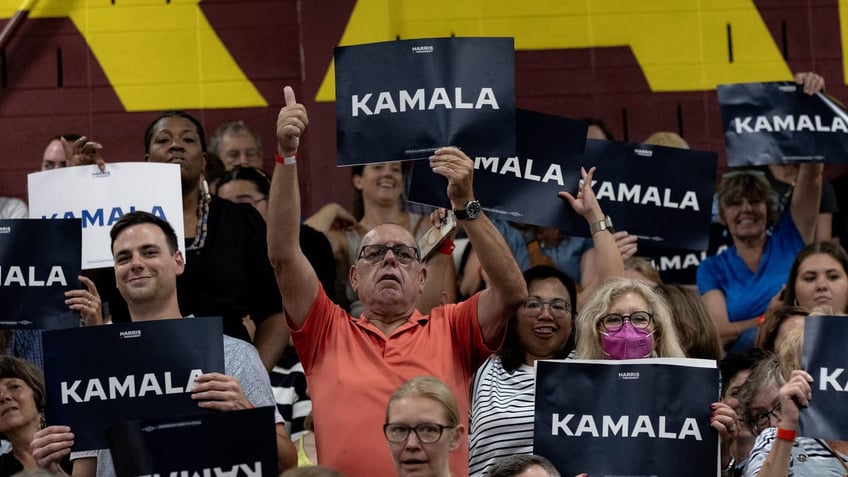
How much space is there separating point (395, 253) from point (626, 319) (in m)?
0.86

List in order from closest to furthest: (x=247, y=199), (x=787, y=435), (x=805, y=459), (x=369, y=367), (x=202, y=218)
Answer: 1. (x=787, y=435)
2. (x=805, y=459)
3. (x=369, y=367)
4. (x=202, y=218)
5. (x=247, y=199)

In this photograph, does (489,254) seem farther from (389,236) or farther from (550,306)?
(550,306)

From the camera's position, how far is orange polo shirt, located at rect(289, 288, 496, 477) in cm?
529

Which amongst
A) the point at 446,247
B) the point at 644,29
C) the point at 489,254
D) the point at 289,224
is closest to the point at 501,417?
the point at 489,254

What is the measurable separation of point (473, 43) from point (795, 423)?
6.04 feet

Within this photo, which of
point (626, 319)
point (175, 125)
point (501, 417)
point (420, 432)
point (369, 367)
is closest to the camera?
point (420, 432)

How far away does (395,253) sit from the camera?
18.5 feet

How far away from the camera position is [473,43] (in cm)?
584

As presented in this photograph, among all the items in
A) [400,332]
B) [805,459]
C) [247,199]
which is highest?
[247,199]

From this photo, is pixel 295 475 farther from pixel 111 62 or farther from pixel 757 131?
pixel 111 62

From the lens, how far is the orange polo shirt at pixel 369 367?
5.29 metres

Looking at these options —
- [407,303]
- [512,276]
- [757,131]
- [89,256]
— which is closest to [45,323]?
[89,256]

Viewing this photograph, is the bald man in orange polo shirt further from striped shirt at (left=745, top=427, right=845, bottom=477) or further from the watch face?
striped shirt at (left=745, top=427, right=845, bottom=477)

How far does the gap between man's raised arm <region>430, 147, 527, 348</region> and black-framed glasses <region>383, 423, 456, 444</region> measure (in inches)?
33.9
